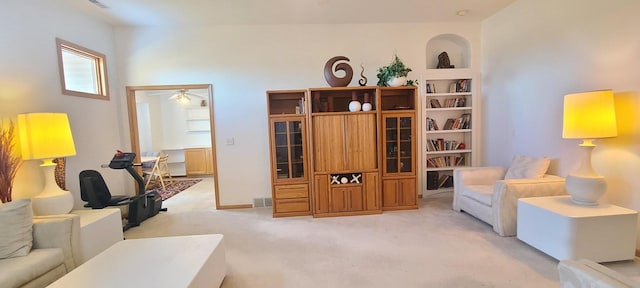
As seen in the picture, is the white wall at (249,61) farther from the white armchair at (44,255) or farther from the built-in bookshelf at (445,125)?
the white armchair at (44,255)

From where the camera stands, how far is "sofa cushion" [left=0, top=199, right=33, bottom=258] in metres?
2.06

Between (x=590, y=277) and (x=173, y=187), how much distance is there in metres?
6.76

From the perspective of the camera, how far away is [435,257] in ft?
8.81

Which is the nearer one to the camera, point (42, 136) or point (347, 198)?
point (42, 136)

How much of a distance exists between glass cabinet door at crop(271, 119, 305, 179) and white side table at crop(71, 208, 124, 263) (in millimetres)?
1939

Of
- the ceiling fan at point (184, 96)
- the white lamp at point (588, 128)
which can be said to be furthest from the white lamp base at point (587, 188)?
the ceiling fan at point (184, 96)

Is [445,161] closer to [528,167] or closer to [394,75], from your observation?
[528,167]

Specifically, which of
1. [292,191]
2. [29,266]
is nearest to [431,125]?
[292,191]

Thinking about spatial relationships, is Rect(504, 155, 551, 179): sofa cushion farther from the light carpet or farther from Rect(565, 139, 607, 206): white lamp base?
the light carpet

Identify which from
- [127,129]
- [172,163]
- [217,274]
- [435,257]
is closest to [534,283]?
[435,257]

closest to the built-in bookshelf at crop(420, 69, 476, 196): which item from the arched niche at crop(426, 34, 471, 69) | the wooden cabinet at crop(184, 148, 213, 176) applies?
the arched niche at crop(426, 34, 471, 69)

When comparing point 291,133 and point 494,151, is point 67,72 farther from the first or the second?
point 494,151

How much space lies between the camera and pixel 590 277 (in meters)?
1.26

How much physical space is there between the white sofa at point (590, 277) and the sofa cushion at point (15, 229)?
346 cm
